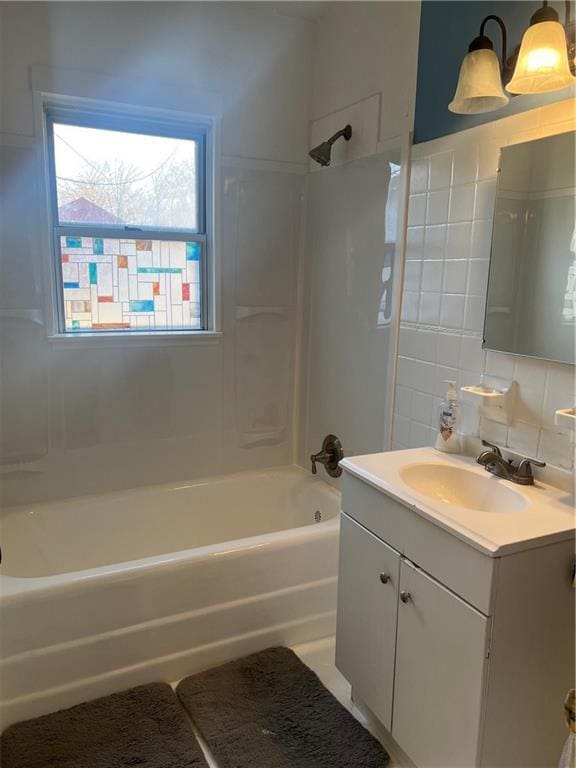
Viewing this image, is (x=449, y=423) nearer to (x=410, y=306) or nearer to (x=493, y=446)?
(x=493, y=446)

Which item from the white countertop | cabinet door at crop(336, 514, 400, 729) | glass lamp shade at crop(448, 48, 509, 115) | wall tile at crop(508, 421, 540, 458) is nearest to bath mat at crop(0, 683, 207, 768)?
cabinet door at crop(336, 514, 400, 729)

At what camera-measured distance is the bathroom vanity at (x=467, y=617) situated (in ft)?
4.06

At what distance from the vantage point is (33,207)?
7.42 ft

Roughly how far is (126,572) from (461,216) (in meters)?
1.64

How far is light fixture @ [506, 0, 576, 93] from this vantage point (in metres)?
1.35

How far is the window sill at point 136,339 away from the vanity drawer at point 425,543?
125 centimetres

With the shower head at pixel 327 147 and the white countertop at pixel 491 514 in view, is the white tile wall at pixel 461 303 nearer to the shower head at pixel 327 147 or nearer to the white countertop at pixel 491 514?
the white countertop at pixel 491 514

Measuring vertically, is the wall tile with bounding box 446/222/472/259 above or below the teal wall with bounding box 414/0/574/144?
below

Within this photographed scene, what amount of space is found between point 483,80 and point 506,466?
1.09 metres

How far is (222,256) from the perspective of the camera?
2.68 meters

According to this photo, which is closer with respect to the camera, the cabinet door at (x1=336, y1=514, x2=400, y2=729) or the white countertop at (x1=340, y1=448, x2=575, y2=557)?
the white countertop at (x1=340, y1=448, x2=575, y2=557)

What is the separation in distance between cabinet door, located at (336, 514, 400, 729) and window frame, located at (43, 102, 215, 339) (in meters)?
1.41

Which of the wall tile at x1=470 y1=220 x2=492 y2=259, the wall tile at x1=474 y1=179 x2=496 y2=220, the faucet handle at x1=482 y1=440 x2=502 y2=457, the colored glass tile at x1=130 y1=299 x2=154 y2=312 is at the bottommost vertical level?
the faucet handle at x1=482 y1=440 x2=502 y2=457

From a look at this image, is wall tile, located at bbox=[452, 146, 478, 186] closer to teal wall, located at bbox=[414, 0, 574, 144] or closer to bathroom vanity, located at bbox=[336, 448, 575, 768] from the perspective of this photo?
teal wall, located at bbox=[414, 0, 574, 144]
